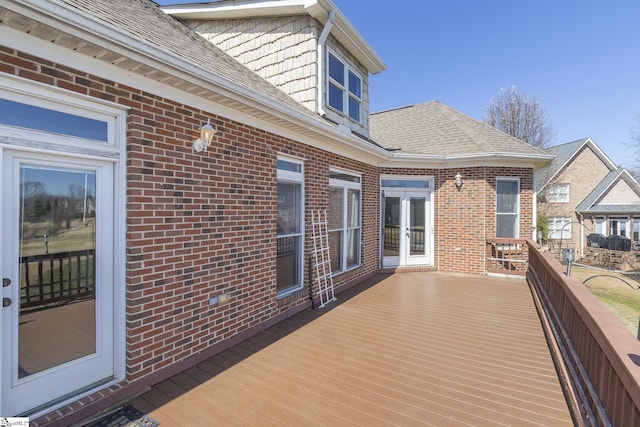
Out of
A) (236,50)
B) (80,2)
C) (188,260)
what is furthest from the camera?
(236,50)

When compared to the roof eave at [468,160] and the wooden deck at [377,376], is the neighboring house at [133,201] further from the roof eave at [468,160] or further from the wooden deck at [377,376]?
the roof eave at [468,160]

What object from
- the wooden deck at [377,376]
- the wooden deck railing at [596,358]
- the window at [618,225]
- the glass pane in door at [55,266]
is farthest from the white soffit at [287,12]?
the window at [618,225]

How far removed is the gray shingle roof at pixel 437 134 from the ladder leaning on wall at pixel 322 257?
397cm

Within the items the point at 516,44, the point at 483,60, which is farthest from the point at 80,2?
the point at 483,60

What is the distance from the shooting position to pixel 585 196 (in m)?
21.7

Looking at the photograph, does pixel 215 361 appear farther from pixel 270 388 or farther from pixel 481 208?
pixel 481 208

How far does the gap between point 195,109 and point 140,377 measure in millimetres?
2747

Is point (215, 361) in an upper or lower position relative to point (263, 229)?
lower

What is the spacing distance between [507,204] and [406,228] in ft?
8.74

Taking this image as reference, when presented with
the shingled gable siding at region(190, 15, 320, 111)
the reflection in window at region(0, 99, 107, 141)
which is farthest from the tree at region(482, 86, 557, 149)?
the reflection in window at region(0, 99, 107, 141)

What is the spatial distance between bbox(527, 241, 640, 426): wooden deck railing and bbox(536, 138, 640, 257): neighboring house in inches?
783

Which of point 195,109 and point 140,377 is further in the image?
point 195,109

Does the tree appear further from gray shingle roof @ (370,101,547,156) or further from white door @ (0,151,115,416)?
white door @ (0,151,115,416)

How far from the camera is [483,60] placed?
13141 millimetres
